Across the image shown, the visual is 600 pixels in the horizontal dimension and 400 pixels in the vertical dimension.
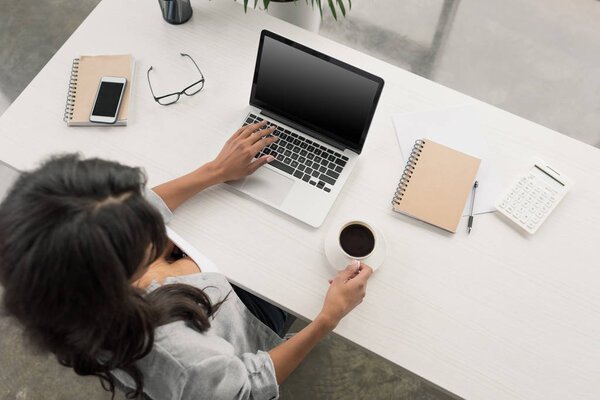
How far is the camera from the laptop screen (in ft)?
3.31

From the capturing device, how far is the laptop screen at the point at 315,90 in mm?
1008

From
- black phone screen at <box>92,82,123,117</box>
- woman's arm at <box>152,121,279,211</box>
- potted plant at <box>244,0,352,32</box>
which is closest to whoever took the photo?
woman's arm at <box>152,121,279,211</box>

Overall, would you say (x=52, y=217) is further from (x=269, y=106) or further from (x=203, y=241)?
(x=269, y=106)

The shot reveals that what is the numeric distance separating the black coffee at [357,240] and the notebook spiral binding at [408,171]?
0.12m

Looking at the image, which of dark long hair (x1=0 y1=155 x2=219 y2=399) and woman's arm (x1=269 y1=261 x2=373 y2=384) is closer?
dark long hair (x1=0 y1=155 x2=219 y2=399)

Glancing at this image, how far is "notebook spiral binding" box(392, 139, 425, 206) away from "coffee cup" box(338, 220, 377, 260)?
0.40 feet

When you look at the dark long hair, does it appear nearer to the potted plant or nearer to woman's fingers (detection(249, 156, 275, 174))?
woman's fingers (detection(249, 156, 275, 174))

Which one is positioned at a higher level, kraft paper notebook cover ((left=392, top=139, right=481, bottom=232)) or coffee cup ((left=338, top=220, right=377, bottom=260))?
kraft paper notebook cover ((left=392, top=139, right=481, bottom=232))

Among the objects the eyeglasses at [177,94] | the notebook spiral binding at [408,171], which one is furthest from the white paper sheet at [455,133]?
the eyeglasses at [177,94]

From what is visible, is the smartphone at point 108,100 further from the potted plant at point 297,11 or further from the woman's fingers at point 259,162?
the potted plant at point 297,11

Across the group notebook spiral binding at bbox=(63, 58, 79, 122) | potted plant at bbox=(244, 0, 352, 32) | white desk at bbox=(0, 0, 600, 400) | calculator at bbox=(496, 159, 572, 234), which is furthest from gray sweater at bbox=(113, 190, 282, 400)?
potted plant at bbox=(244, 0, 352, 32)

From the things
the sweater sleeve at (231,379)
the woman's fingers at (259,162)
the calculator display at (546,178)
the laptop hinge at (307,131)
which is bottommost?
the sweater sleeve at (231,379)

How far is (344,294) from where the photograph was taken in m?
0.94

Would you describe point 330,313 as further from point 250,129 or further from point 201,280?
point 250,129
